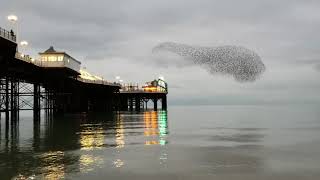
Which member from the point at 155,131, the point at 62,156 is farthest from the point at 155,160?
the point at 155,131

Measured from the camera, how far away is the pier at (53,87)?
194ft

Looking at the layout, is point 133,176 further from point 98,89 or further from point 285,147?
point 98,89

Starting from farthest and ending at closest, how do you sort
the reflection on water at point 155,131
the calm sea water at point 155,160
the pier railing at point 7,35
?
the pier railing at point 7,35
the reflection on water at point 155,131
the calm sea water at point 155,160

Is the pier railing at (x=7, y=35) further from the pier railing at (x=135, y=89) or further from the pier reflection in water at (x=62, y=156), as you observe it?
the pier railing at (x=135, y=89)

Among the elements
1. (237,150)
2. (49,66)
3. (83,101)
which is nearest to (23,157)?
(237,150)

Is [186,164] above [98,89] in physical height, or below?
below

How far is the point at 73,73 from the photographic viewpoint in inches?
3558

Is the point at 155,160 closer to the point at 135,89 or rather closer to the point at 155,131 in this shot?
the point at 155,131

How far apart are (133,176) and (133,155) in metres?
7.10

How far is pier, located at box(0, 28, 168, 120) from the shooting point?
59.2 meters

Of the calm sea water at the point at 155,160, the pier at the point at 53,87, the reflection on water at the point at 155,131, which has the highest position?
the pier at the point at 53,87

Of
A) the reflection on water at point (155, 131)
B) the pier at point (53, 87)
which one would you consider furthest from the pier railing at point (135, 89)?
the reflection on water at point (155, 131)

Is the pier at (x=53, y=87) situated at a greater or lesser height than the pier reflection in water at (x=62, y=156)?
greater

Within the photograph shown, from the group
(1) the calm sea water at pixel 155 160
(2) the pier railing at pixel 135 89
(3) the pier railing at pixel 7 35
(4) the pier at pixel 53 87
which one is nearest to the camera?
(1) the calm sea water at pixel 155 160
